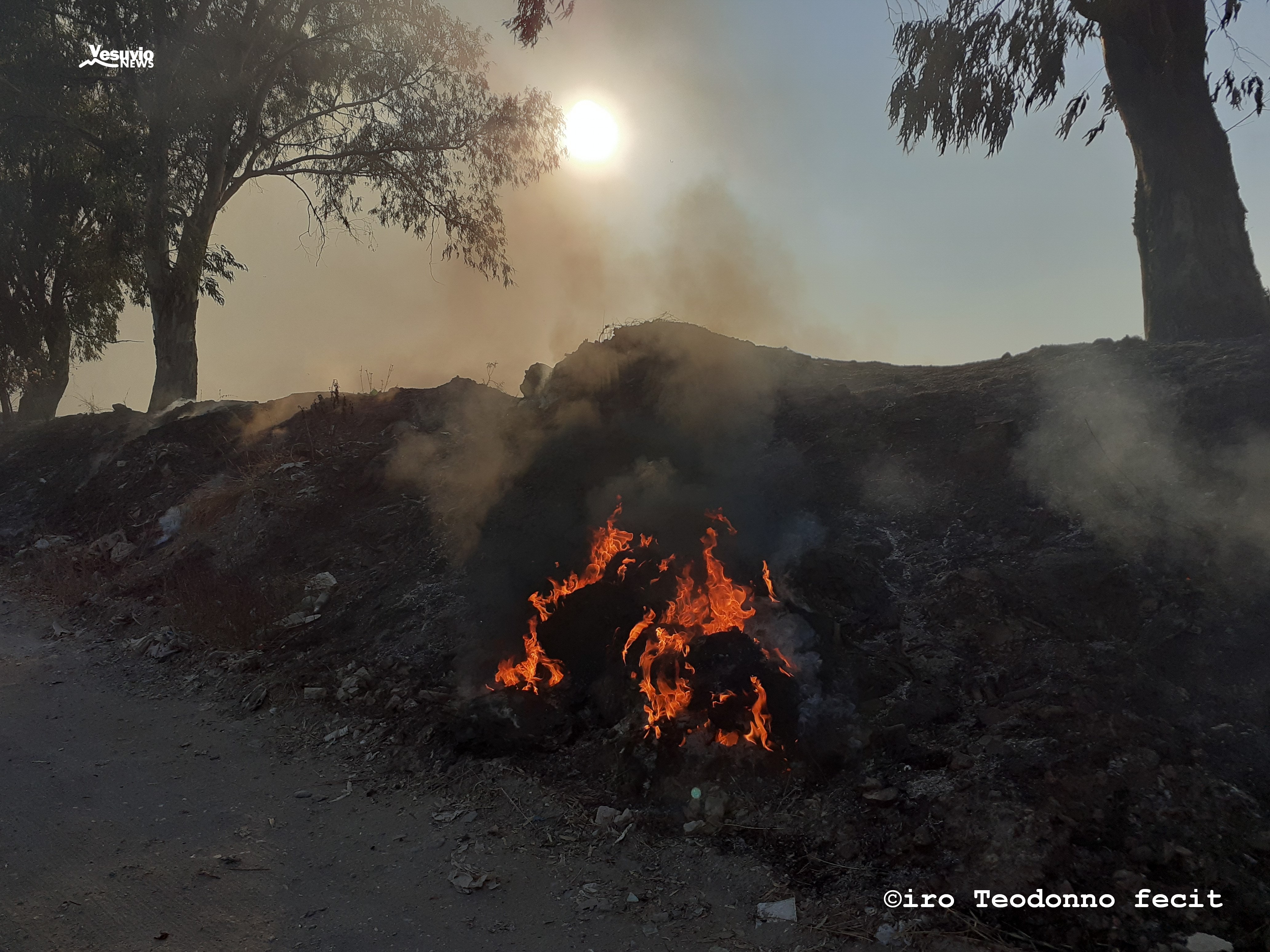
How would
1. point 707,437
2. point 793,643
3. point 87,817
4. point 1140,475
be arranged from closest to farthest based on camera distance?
point 87,817 < point 793,643 < point 1140,475 < point 707,437

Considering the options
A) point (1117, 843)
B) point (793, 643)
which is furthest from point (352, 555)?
point (1117, 843)

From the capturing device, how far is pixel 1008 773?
405 centimetres

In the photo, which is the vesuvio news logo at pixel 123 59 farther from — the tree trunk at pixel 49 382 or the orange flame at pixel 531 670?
the orange flame at pixel 531 670

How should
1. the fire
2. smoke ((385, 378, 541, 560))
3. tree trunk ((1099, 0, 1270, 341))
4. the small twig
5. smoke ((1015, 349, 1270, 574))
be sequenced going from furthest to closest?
1. tree trunk ((1099, 0, 1270, 341))
2. smoke ((385, 378, 541, 560))
3. the fire
4. smoke ((1015, 349, 1270, 574))
5. the small twig

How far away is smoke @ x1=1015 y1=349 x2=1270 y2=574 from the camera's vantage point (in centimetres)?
527

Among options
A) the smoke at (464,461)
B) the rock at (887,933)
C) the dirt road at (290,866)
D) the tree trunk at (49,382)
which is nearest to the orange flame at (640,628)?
the dirt road at (290,866)

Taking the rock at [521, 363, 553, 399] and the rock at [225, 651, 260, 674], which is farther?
the rock at [521, 363, 553, 399]

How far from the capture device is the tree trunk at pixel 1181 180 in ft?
27.6

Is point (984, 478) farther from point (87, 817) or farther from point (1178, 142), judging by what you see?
point (87, 817)

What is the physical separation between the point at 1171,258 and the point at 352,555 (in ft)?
33.8

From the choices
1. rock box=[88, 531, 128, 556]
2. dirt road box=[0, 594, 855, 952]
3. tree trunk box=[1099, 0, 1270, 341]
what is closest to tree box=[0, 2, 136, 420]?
rock box=[88, 531, 128, 556]

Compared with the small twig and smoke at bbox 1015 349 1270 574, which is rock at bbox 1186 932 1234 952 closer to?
smoke at bbox 1015 349 1270 574

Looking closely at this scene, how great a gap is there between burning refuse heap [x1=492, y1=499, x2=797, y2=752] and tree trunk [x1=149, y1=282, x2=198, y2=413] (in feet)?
39.4

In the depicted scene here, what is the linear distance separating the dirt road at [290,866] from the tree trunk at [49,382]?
15.4 m
